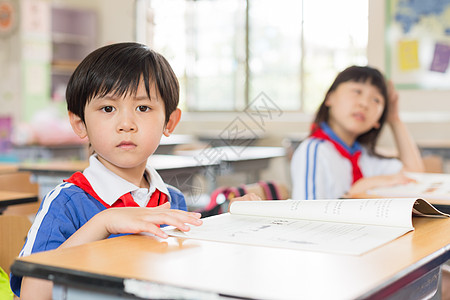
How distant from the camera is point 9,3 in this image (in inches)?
287

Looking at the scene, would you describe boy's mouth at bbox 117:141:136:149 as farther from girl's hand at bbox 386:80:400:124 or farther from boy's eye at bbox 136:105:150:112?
girl's hand at bbox 386:80:400:124

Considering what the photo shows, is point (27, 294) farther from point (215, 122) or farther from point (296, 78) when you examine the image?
point (215, 122)

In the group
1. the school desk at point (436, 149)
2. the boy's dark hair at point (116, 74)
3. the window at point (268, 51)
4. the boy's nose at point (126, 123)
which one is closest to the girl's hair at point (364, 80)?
the boy's dark hair at point (116, 74)

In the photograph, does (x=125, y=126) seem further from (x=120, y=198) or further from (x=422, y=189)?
(x=422, y=189)

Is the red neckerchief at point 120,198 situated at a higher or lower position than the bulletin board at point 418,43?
lower

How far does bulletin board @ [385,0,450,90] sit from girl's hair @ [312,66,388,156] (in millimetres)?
3464

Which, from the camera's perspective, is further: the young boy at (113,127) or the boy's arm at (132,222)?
the young boy at (113,127)

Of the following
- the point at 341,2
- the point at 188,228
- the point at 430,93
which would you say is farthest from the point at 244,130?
the point at 430,93

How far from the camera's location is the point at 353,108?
2314mm

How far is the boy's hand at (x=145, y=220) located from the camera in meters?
0.88

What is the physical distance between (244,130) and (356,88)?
85 centimetres

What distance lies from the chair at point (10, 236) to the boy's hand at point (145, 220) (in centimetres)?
56

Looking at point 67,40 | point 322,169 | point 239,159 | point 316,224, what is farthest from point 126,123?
point 67,40

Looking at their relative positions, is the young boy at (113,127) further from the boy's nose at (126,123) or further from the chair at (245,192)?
the chair at (245,192)
